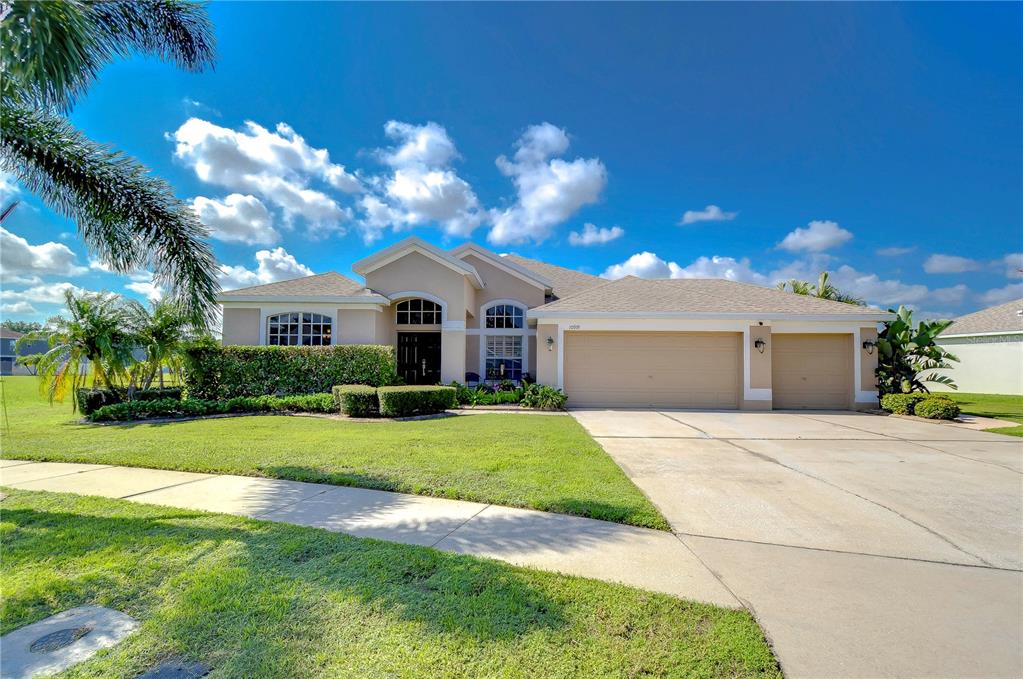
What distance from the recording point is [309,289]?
16.2 m

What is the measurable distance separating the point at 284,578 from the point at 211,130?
1294 cm

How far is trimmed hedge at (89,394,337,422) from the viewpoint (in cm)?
1102

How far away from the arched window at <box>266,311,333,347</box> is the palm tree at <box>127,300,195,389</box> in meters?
3.08

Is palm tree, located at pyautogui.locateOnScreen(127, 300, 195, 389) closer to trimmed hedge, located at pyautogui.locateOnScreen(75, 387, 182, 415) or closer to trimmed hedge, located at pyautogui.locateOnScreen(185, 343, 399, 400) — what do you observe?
trimmed hedge, located at pyautogui.locateOnScreen(75, 387, 182, 415)

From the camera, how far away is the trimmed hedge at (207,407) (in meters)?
11.0

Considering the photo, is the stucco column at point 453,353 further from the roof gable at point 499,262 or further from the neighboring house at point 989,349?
the neighboring house at point 989,349

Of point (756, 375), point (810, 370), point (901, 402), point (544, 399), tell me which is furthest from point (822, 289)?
point (544, 399)

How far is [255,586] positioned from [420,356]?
14.6 meters

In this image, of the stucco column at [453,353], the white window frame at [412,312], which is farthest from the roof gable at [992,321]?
the white window frame at [412,312]

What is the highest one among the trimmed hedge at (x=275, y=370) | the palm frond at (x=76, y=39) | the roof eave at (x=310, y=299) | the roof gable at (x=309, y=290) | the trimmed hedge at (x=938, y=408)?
the palm frond at (x=76, y=39)

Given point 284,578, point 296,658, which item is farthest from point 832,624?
point 284,578

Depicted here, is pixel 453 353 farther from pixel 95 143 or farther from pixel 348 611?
pixel 348 611

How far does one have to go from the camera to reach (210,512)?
4.42m

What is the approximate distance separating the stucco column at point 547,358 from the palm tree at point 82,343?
1189cm
